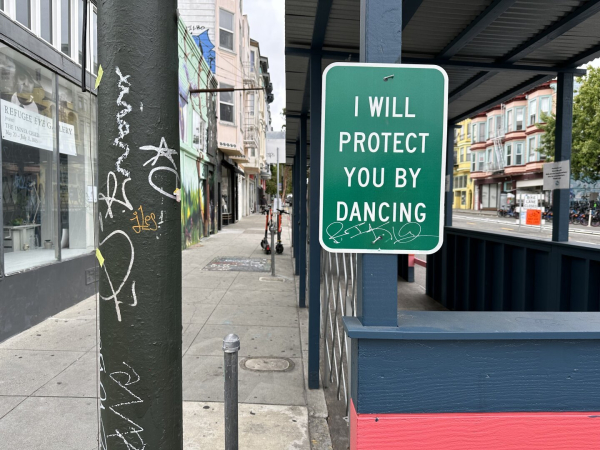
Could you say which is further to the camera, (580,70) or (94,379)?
(580,70)

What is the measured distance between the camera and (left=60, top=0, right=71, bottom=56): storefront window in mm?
6901

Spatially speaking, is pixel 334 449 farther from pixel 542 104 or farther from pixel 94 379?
pixel 542 104

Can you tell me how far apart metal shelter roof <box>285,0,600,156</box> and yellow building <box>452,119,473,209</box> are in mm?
53516

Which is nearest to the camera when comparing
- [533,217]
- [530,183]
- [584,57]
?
[584,57]

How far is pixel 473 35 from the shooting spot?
13.9 feet

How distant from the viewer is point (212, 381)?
4332 mm

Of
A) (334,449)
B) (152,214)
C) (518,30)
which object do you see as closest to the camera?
(152,214)

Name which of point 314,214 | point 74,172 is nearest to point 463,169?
point 74,172

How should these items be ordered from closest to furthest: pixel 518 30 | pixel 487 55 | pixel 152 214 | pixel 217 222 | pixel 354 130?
1. pixel 152 214
2. pixel 354 130
3. pixel 518 30
4. pixel 487 55
5. pixel 217 222

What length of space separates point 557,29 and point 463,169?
56192mm

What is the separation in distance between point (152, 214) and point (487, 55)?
4512 mm

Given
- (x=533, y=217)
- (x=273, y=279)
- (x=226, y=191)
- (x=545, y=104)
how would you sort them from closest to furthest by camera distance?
(x=273, y=279), (x=533, y=217), (x=226, y=191), (x=545, y=104)

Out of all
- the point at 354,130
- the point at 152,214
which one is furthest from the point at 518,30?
the point at 152,214

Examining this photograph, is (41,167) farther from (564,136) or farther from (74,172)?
(564,136)
